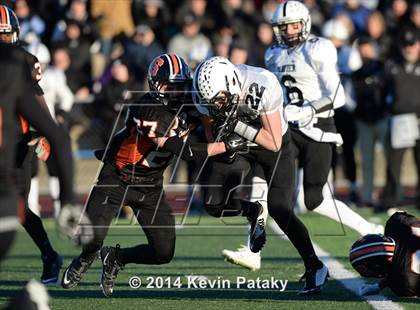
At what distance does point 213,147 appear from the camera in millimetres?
6035

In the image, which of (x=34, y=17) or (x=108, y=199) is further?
(x=34, y=17)

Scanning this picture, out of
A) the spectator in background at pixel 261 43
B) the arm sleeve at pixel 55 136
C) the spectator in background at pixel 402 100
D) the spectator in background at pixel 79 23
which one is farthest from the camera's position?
the spectator in background at pixel 79 23

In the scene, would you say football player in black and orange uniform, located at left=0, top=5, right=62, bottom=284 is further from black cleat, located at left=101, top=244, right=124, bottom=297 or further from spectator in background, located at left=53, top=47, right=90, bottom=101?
spectator in background, located at left=53, top=47, right=90, bottom=101

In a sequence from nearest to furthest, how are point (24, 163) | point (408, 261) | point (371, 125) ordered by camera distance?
point (408, 261) → point (24, 163) → point (371, 125)

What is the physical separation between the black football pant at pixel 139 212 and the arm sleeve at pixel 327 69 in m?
1.88

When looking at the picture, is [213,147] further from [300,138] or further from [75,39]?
[75,39]

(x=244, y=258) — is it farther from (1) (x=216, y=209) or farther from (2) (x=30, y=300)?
(2) (x=30, y=300)

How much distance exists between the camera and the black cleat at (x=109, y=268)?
599cm

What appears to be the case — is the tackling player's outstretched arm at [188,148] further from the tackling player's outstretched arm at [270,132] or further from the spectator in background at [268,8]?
the spectator in background at [268,8]

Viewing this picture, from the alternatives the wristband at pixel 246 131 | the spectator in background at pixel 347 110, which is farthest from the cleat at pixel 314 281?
the spectator in background at pixel 347 110

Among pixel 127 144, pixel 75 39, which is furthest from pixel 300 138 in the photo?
pixel 75 39

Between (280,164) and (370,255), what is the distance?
98 centimetres

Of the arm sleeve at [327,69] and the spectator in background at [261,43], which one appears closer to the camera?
the arm sleeve at [327,69]

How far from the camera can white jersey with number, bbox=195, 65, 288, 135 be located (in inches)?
236
